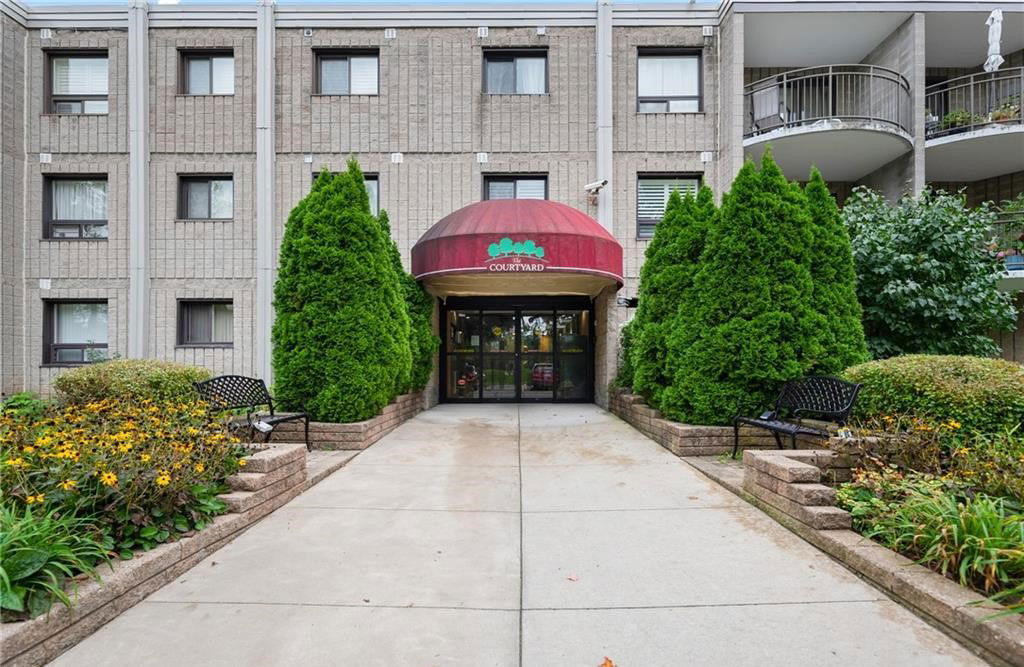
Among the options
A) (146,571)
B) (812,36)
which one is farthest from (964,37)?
(146,571)

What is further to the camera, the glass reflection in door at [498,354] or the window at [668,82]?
the glass reflection in door at [498,354]

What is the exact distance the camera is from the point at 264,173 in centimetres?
1155

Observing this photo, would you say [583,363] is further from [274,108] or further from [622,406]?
[274,108]

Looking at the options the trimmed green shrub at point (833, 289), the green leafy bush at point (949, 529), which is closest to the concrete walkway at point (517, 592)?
the green leafy bush at point (949, 529)

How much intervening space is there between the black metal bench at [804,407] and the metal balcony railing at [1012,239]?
791 cm

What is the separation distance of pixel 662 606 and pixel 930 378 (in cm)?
422

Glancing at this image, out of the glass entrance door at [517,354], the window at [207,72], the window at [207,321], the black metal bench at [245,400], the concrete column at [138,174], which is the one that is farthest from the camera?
the glass entrance door at [517,354]

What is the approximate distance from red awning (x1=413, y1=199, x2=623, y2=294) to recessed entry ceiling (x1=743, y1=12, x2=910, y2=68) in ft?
22.0

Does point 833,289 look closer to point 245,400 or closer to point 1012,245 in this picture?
point 1012,245

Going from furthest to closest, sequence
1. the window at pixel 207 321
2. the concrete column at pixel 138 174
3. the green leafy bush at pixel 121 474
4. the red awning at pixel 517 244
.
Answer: the window at pixel 207 321
the concrete column at pixel 138 174
the red awning at pixel 517 244
the green leafy bush at pixel 121 474

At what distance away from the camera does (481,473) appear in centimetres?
616

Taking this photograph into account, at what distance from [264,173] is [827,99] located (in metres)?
13.7

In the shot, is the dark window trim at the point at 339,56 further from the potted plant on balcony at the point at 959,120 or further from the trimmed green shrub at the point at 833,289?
the potted plant on balcony at the point at 959,120

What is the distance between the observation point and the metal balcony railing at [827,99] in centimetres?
1146
